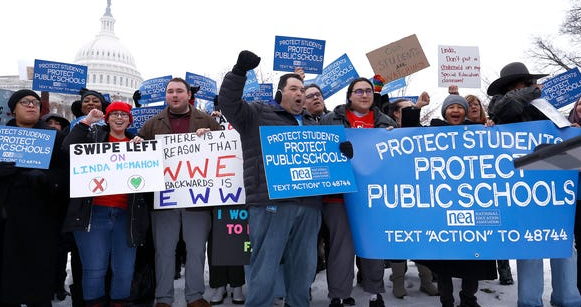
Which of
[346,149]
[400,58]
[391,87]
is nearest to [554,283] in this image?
[346,149]

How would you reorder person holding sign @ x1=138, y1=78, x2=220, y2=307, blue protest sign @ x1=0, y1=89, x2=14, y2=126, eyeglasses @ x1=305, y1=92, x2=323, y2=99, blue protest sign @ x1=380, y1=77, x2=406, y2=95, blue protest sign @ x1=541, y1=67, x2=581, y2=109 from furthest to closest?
blue protest sign @ x1=380, y1=77, x2=406, y2=95 → blue protest sign @ x1=541, y1=67, x2=581, y2=109 → blue protest sign @ x1=0, y1=89, x2=14, y2=126 → eyeglasses @ x1=305, y1=92, x2=323, y2=99 → person holding sign @ x1=138, y1=78, x2=220, y2=307

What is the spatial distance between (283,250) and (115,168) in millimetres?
1721

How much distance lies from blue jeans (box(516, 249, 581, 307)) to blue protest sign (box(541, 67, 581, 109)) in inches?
137

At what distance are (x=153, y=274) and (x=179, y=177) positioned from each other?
1050 millimetres

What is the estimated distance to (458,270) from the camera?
13.1ft

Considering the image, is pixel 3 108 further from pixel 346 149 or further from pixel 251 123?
pixel 346 149

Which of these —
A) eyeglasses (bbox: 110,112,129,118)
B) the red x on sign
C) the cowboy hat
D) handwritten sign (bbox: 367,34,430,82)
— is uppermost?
handwritten sign (bbox: 367,34,430,82)

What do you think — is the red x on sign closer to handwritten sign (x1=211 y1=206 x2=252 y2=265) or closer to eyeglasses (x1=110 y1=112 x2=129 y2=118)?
eyeglasses (x1=110 y1=112 x2=129 y2=118)

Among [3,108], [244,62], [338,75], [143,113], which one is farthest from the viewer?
[338,75]

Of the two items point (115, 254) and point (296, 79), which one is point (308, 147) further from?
point (115, 254)

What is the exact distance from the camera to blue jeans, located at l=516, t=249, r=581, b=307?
162 inches

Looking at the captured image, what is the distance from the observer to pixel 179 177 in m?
4.46

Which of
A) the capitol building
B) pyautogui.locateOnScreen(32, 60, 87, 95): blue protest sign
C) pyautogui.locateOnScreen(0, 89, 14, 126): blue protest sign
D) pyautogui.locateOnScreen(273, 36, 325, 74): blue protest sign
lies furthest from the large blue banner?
the capitol building

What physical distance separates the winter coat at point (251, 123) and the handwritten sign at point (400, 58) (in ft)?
12.8
